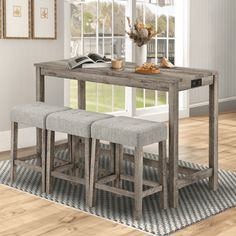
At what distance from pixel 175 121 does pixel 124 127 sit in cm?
36

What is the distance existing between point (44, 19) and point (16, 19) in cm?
33

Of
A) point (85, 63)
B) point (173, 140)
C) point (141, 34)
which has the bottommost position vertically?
point (173, 140)

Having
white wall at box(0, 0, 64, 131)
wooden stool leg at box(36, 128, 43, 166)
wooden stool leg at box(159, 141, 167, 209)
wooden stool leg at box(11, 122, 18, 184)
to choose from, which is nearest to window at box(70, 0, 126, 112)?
white wall at box(0, 0, 64, 131)

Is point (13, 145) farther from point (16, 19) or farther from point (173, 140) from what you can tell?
point (16, 19)

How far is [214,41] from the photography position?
801cm

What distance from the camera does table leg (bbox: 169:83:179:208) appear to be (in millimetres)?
3725

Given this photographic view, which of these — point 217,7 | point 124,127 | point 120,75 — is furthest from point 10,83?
point 217,7

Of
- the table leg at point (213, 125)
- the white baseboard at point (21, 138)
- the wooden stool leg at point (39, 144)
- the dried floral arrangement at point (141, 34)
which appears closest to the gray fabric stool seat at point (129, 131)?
the table leg at point (213, 125)

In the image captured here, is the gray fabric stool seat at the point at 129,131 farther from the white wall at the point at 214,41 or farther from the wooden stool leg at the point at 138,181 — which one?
the white wall at the point at 214,41

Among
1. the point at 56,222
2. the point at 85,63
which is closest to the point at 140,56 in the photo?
the point at 85,63

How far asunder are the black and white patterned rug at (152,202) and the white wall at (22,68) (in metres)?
1.04

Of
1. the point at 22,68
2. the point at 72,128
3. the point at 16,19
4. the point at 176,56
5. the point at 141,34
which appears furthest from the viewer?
the point at 176,56

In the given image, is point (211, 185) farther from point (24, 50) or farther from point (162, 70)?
point (24, 50)

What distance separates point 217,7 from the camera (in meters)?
7.98
